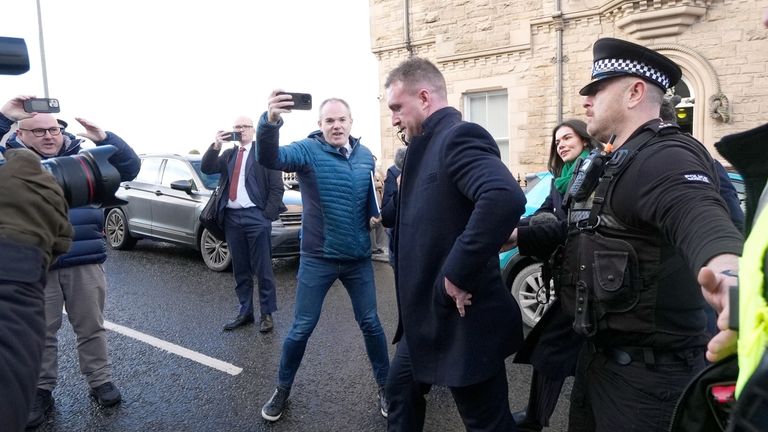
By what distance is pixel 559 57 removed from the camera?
36.0ft

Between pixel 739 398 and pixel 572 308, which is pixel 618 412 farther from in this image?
pixel 739 398

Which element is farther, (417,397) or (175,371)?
(175,371)

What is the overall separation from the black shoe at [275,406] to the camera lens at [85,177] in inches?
78.2

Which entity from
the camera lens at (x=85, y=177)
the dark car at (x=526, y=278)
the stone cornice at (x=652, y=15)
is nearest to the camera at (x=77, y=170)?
the camera lens at (x=85, y=177)

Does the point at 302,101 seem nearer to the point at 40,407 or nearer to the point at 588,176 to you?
the point at 588,176

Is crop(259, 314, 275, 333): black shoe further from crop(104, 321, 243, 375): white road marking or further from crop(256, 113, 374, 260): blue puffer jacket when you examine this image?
crop(256, 113, 374, 260): blue puffer jacket

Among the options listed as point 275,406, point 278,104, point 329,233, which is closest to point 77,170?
point 278,104

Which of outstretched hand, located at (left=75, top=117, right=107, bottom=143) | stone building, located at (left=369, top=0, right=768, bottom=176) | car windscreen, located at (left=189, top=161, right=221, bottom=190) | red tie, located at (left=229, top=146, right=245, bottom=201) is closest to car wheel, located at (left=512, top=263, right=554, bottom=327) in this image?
red tie, located at (left=229, top=146, right=245, bottom=201)

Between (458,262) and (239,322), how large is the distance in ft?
12.0

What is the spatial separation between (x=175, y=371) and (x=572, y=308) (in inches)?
130

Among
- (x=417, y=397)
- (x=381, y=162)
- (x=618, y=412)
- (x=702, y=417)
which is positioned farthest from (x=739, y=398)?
(x=381, y=162)

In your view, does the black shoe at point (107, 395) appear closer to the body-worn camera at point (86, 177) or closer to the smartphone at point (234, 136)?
the body-worn camera at point (86, 177)

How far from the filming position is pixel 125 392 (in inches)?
146

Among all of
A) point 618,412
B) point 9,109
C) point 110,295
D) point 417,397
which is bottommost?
point 110,295
